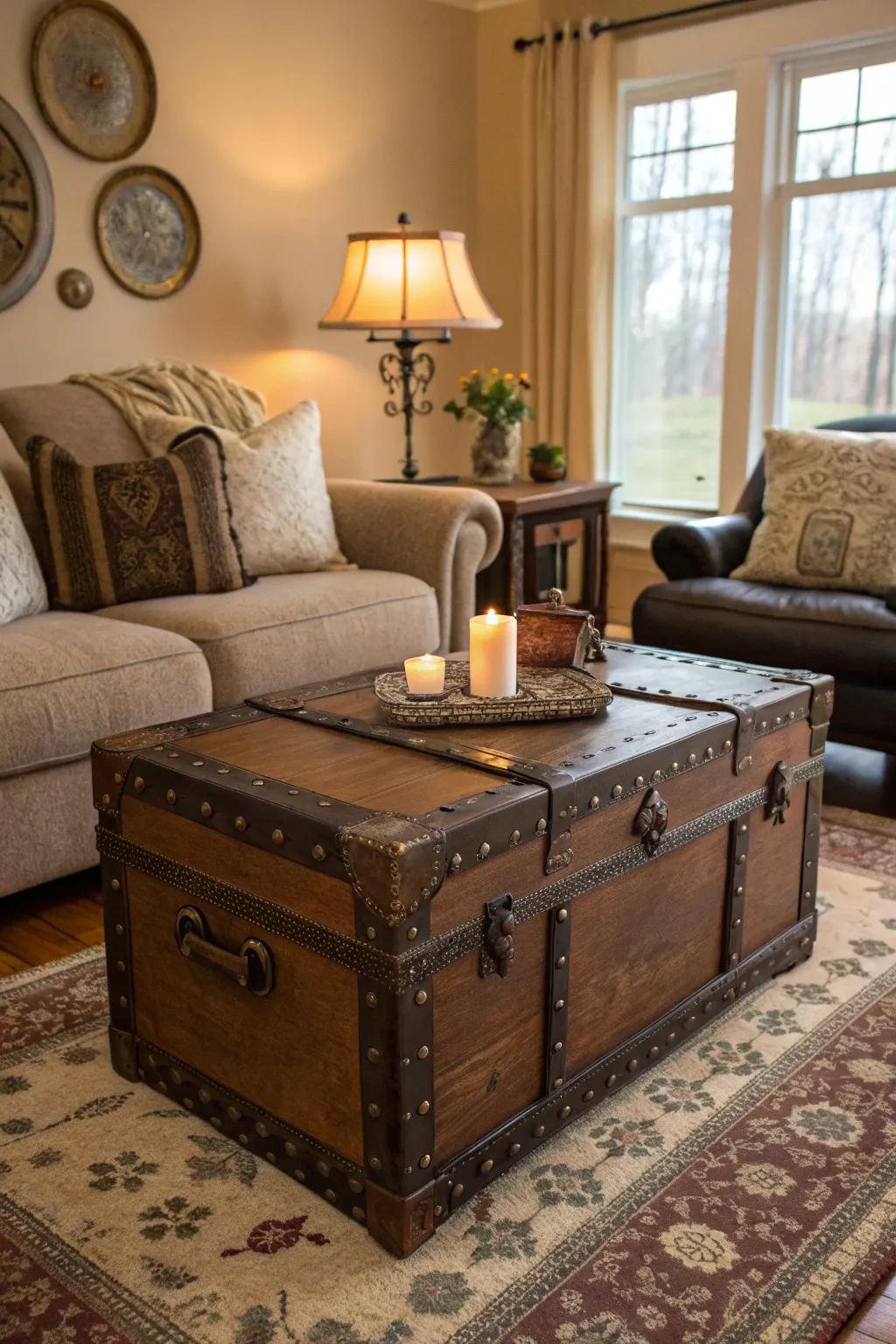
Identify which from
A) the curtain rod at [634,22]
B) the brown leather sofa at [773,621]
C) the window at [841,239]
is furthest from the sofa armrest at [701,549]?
the curtain rod at [634,22]

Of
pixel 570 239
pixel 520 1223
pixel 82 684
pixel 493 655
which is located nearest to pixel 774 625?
pixel 493 655

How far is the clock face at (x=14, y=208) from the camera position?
322 cm

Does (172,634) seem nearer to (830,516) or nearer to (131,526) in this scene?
(131,526)

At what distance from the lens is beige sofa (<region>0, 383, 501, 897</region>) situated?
2205mm

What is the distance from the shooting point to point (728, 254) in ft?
14.1

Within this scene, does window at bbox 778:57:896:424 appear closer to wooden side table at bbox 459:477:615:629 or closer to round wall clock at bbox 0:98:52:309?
wooden side table at bbox 459:477:615:629

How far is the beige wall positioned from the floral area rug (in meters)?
2.44

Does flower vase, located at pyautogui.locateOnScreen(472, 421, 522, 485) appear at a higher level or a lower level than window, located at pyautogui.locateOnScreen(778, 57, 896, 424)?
lower

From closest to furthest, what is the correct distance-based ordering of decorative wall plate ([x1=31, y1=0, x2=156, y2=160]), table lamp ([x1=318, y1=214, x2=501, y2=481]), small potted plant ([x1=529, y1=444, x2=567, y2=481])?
decorative wall plate ([x1=31, y1=0, x2=156, y2=160])
table lamp ([x1=318, y1=214, x2=501, y2=481])
small potted plant ([x1=529, y1=444, x2=567, y2=481])

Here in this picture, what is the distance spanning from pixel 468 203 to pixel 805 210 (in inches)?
51.5

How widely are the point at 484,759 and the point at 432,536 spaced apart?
5.47ft

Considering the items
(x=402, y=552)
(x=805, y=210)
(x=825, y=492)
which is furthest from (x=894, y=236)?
(x=402, y=552)

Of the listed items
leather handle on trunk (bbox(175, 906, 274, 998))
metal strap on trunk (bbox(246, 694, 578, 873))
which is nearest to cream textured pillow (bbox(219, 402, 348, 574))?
metal strap on trunk (bbox(246, 694, 578, 873))

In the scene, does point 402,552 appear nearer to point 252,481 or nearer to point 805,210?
point 252,481
